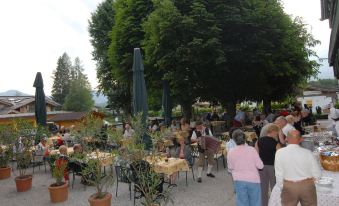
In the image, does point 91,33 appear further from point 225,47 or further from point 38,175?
point 38,175

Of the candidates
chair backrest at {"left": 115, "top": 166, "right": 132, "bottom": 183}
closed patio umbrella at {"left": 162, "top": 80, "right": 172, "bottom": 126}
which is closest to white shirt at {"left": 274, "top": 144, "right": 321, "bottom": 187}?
chair backrest at {"left": 115, "top": 166, "right": 132, "bottom": 183}

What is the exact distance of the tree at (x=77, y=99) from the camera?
70.5 meters

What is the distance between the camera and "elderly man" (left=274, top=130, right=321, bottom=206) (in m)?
4.12

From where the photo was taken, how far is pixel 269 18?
1477 cm

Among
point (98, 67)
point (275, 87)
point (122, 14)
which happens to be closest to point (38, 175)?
point (122, 14)

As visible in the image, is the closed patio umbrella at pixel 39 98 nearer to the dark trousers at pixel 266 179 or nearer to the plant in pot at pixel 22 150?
the plant in pot at pixel 22 150

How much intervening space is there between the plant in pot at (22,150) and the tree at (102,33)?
61.2 ft

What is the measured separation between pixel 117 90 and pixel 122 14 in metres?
13.5

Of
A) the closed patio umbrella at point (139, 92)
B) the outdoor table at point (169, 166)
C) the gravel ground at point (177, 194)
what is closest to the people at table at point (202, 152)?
the gravel ground at point (177, 194)

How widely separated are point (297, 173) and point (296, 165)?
0.11 m

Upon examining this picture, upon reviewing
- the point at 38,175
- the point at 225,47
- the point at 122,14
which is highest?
the point at 122,14

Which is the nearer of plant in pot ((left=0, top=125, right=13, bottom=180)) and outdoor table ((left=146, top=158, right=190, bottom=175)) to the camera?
outdoor table ((left=146, top=158, right=190, bottom=175))

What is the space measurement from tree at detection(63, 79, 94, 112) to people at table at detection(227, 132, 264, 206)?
67.9 meters

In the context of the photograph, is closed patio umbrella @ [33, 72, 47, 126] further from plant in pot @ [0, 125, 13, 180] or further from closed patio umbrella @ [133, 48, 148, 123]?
closed patio umbrella @ [133, 48, 148, 123]
